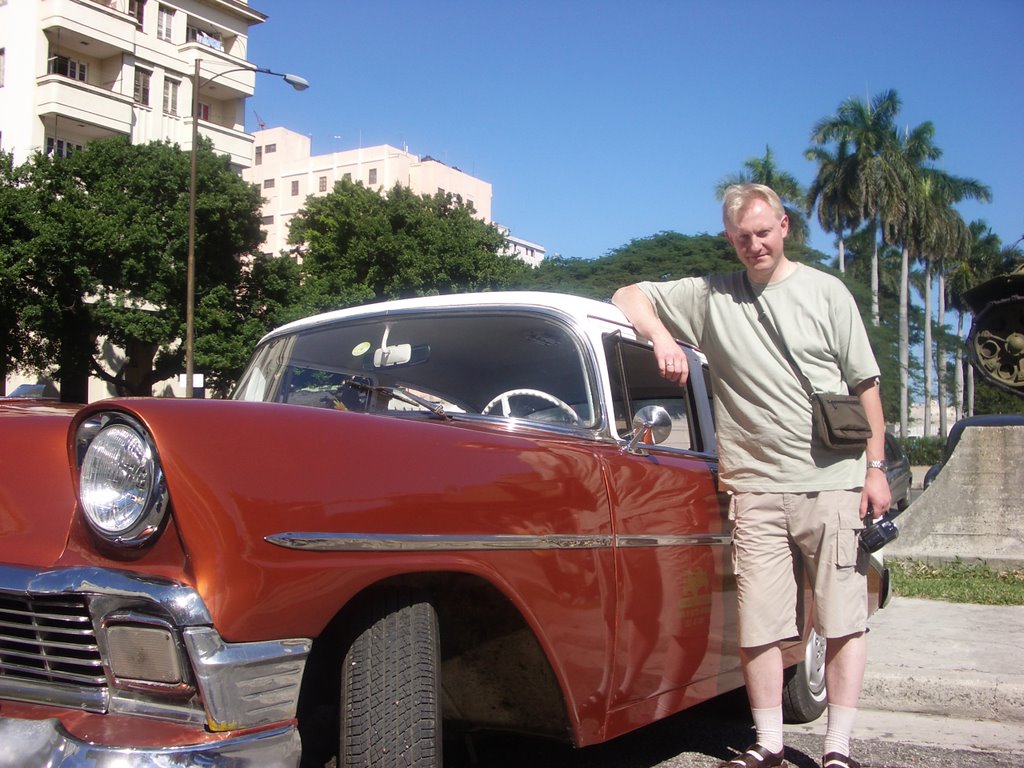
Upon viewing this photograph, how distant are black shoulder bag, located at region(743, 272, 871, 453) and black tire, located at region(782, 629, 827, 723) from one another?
1.18m

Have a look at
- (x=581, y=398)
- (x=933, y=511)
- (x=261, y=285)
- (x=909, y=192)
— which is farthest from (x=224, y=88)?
(x=581, y=398)

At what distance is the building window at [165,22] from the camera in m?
41.9

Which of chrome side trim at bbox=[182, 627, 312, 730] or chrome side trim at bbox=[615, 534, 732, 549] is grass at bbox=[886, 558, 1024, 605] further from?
chrome side trim at bbox=[182, 627, 312, 730]

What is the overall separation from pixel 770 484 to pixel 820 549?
9.5 inches

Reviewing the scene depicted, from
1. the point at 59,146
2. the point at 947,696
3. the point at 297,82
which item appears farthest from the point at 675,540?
the point at 59,146

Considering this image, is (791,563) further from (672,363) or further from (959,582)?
(959,582)

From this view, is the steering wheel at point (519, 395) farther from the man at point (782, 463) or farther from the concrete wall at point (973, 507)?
the concrete wall at point (973, 507)

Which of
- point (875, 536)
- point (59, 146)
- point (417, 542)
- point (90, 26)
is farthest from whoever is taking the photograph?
point (90, 26)

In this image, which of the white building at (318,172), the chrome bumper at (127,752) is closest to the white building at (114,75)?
the white building at (318,172)

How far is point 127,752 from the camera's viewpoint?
5.63 feet

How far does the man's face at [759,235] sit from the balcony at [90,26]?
39.7 m

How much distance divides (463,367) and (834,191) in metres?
48.6

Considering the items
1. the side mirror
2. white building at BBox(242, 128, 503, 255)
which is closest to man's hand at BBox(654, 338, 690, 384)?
the side mirror

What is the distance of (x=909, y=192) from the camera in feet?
155
